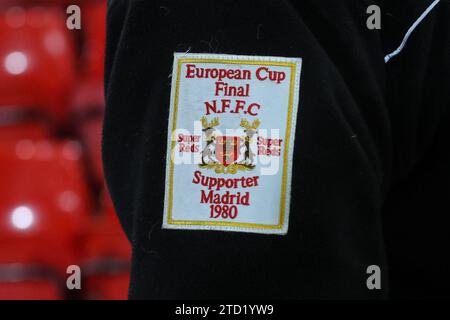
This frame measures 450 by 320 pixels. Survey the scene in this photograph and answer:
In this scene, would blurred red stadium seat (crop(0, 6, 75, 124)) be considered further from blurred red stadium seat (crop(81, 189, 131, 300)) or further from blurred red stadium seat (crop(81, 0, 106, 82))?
blurred red stadium seat (crop(81, 189, 131, 300))

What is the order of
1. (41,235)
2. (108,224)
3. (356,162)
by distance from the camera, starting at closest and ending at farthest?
(356,162), (41,235), (108,224)

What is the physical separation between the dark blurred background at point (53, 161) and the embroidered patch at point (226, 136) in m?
0.77

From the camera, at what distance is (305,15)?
0.34 metres

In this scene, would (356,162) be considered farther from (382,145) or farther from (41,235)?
(41,235)

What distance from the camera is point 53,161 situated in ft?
3.90

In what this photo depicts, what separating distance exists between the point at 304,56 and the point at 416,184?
0.38 feet

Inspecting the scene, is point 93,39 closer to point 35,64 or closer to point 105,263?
point 35,64

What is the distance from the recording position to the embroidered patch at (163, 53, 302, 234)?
1.09ft

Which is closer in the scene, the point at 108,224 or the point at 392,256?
the point at 392,256

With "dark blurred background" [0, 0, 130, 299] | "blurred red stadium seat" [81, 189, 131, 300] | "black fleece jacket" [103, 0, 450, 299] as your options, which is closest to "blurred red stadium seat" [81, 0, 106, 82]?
"dark blurred background" [0, 0, 130, 299]

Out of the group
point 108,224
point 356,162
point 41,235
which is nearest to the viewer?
point 356,162

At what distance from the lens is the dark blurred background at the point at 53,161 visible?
110 centimetres

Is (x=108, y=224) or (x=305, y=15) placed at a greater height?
(x=305, y=15)
